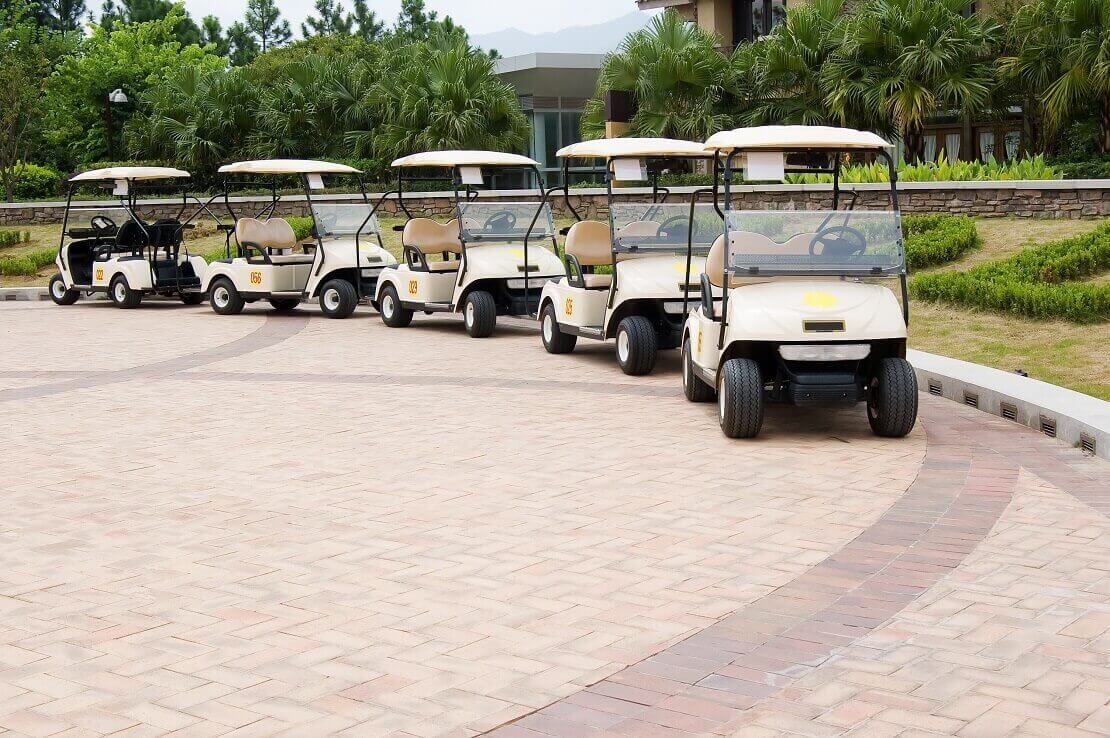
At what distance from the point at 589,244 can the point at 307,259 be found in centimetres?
656

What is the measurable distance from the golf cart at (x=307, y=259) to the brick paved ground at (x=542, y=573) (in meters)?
6.97

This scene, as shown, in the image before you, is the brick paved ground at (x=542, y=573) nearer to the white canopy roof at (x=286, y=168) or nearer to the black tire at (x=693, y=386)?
the black tire at (x=693, y=386)

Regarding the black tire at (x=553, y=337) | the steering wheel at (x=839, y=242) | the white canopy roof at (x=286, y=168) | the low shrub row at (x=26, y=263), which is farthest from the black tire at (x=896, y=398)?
the low shrub row at (x=26, y=263)

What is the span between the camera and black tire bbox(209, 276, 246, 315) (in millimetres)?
17538

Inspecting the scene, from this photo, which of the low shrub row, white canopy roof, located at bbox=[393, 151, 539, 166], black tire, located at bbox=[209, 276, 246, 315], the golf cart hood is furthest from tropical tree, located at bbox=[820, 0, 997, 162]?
the low shrub row

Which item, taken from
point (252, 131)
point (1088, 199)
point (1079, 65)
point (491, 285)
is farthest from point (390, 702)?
point (252, 131)

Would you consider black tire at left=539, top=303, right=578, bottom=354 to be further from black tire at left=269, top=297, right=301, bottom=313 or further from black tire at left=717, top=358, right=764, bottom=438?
black tire at left=269, top=297, right=301, bottom=313

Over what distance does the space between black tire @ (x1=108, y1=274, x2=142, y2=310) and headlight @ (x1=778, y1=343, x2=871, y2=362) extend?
13570mm

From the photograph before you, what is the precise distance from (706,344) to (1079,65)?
12.7 m

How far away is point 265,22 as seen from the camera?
249 feet

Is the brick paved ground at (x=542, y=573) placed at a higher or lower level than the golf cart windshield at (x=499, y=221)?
lower

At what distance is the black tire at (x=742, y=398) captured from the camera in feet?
26.0

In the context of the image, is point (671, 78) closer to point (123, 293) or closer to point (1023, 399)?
point (123, 293)

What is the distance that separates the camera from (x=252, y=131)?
3052cm
